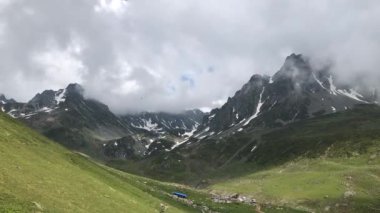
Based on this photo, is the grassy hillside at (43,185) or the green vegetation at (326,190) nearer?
the grassy hillside at (43,185)

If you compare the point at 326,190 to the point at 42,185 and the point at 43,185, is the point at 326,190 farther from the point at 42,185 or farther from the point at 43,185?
the point at 42,185

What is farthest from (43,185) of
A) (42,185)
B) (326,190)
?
(326,190)

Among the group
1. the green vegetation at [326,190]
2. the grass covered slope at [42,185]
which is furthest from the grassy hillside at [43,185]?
the green vegetation at [326,190]

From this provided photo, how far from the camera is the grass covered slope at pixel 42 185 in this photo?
123ft

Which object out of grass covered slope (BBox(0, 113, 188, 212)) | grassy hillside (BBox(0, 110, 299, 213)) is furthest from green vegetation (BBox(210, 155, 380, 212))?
grass covered slope (BBox(0, 113, 188, 212))

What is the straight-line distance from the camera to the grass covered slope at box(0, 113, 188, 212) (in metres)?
37.4

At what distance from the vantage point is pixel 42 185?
142 ft

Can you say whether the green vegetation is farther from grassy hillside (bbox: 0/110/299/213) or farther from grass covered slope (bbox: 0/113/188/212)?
grass covered slope (bbox: 0/113/188/212)

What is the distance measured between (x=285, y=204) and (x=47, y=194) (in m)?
83.8

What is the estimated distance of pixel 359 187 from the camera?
11662 cm

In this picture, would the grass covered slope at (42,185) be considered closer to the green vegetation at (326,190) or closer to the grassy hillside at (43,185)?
the grassy hillside at (43,185)

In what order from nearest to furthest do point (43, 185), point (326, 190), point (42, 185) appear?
point (42, 185), point (43, 185), point (326, 190)

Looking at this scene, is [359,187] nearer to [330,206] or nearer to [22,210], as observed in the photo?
[330,206]

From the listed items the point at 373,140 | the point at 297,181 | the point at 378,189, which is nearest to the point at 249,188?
the point at 297,181
